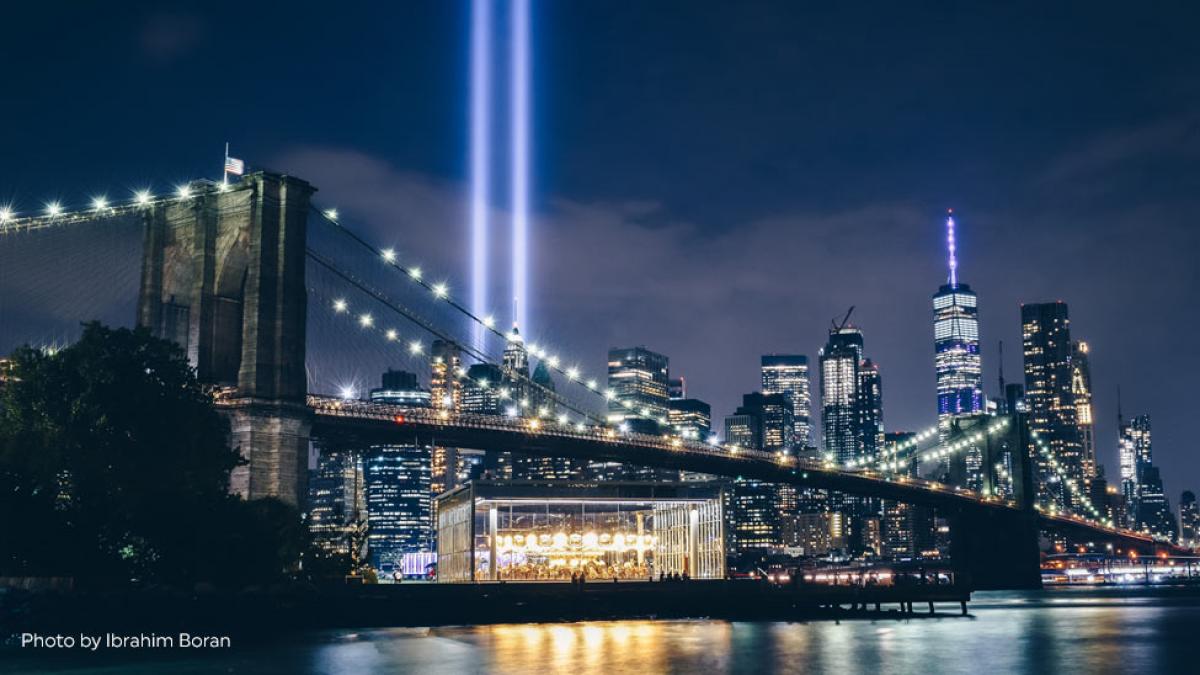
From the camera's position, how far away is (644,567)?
8925 centimetres

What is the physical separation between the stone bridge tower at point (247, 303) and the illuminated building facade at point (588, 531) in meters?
15.0

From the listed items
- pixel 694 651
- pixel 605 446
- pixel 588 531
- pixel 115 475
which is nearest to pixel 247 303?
pixel 115 475

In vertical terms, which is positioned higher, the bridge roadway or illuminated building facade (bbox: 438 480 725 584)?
the bridge roadway

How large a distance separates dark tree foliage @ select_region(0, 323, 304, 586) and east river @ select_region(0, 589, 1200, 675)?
24.8ft

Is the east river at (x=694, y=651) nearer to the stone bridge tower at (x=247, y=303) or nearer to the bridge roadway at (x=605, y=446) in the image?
the stone bridge tower at (x=247, y=303)

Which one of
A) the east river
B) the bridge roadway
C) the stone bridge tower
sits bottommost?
the east river

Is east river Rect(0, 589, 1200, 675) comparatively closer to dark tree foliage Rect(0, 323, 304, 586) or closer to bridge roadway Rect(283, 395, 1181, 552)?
dark tree foliage Rect(0, 323, 304, 586)

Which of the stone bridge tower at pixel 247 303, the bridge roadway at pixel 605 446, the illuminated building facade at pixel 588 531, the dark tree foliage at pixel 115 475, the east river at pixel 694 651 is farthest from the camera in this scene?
the bridge roadway at pixel 605 446

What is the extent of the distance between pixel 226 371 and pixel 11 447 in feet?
84.2

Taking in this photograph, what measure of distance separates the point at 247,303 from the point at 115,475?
79.0ft

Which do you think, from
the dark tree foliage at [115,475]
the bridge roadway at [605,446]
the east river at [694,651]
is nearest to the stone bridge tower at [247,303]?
the bridge roadway at [605,446]

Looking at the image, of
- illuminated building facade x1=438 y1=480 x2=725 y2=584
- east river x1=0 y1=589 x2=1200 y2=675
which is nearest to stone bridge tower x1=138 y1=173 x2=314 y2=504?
illuminated building facade x1=438 y1=480 x2=725 y2=584

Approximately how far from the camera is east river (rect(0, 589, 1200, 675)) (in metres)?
44.1

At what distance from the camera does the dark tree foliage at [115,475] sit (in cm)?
5497
